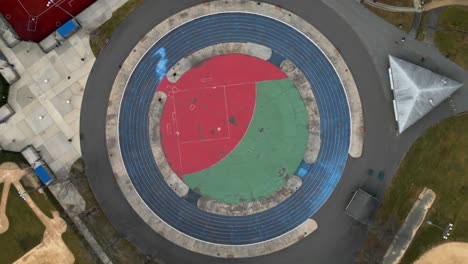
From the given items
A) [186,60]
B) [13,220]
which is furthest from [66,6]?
Answer: [13,220]

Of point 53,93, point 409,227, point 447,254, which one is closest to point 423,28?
point 409,227

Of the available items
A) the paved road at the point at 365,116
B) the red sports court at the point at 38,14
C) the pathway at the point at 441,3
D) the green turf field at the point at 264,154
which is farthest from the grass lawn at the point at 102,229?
the pathway at the point at 441,3

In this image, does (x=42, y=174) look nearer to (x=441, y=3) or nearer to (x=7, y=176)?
(x=7, y=176)

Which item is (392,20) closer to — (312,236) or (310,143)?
(310,143)

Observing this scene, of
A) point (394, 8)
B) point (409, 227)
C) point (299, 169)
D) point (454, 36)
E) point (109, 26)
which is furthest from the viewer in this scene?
point (109, 26)

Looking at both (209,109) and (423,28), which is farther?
(209,109)
